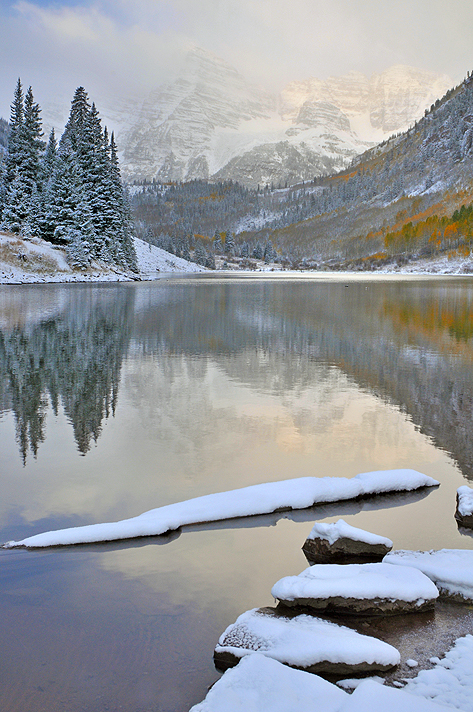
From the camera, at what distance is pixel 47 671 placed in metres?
4.52

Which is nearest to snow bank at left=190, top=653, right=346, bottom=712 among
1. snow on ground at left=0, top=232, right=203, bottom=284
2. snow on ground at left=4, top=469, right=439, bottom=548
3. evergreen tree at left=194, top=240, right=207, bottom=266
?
snow on ground at left=4, top=469, right=439, bottom=548

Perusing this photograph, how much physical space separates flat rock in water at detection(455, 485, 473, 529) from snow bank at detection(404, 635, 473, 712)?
2843 millimetres

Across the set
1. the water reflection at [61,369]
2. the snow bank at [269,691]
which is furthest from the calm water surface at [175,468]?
the snow bank at [269,691]

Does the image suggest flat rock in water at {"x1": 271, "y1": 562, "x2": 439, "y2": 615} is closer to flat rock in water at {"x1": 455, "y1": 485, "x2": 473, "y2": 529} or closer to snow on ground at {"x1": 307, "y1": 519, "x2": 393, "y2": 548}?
snow on ground at {"x1": 307, "y1": 519, "x2": 393, "y2": 548}

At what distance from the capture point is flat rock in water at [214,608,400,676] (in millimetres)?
4375

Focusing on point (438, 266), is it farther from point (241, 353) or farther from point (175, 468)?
point (175, 468)

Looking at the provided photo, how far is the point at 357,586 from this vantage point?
522 centimetres

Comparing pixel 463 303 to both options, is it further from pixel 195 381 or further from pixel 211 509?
pixel 211 509

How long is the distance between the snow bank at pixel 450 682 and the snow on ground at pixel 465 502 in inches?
112

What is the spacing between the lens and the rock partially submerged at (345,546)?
246 inches

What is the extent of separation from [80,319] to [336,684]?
26.1 m

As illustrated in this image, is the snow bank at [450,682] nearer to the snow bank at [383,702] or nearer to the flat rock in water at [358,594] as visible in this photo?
the snow bank at [383,702]

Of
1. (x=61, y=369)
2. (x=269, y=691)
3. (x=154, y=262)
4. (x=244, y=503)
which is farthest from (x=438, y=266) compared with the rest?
(x=269, y=691)

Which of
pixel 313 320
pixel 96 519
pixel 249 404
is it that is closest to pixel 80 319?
pixel 313 320
